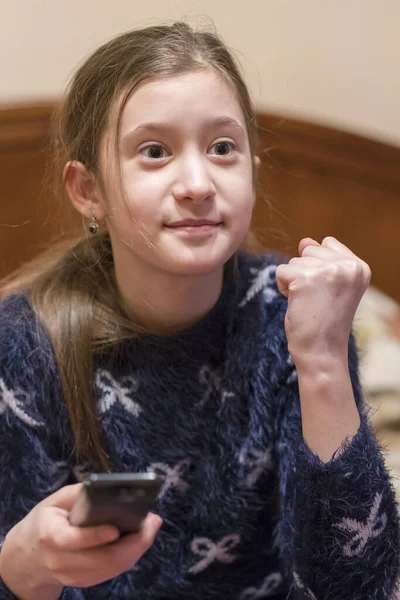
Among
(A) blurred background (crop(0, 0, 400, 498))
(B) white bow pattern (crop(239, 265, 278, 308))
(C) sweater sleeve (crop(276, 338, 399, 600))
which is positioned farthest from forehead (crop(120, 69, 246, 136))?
(A) blurred background (crop(0, 0, 400, 498))

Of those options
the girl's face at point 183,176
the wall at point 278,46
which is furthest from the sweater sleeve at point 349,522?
the wall at point 278,46

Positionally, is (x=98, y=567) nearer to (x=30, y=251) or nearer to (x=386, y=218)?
(x=30, y=251)

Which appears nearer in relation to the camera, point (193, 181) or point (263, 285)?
point (193, 181)

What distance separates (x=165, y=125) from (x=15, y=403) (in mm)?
348

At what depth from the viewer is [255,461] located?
0.88 metres

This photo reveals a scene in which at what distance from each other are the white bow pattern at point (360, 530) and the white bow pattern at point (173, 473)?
0.20 meters

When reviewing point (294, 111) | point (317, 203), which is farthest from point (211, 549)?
point (294, 111)

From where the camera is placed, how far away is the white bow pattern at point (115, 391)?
0.88 meters

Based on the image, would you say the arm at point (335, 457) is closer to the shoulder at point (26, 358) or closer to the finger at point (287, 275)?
the finger at point (287, 275)

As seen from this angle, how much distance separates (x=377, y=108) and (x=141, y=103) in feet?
3.13

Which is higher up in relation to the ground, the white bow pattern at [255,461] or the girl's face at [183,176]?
the girl's face at [183,176]

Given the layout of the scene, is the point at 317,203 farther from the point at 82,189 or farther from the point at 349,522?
the point at 349,522

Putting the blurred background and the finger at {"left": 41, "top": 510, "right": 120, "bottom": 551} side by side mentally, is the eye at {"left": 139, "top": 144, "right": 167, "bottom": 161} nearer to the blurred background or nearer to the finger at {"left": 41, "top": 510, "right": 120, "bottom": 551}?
the finger at {"left": 41, "top": 510, "right": 120, "bottom": 551}

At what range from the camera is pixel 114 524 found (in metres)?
→ 0.60
